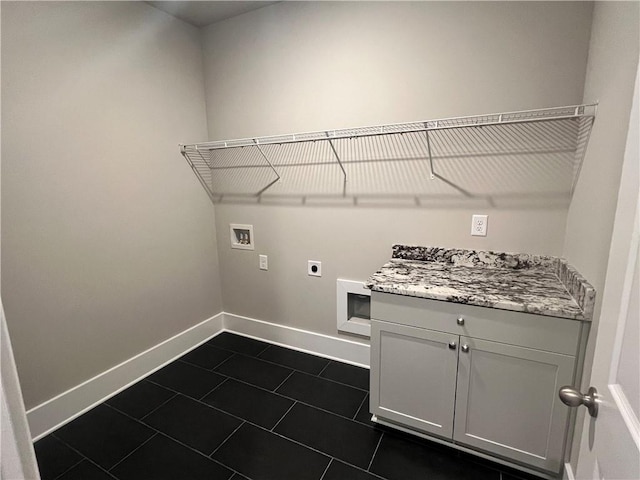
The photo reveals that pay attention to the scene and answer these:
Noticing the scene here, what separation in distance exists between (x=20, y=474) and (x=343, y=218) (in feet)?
5.88

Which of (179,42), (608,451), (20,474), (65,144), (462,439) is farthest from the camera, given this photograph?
(179,42)

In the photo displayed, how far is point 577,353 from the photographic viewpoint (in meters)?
1.20

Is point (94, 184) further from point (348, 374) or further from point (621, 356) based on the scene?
point (621, 356)

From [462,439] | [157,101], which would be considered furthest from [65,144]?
[462,439]

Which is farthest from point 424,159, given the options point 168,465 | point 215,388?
point 168,465

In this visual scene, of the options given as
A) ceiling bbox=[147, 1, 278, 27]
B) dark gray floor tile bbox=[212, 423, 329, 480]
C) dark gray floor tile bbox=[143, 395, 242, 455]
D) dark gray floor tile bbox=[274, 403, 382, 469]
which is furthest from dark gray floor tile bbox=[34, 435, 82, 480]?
ceiling bbox=[147, 1, 278, 27]

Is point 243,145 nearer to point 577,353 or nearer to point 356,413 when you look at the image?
point 356,413

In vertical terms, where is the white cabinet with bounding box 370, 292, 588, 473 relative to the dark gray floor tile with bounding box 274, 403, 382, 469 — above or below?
above

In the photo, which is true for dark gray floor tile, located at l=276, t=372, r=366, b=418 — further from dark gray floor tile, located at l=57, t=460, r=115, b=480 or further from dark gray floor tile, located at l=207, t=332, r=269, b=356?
Result: dark gray floor tile, located at l=57, t=460, r=115, b=480

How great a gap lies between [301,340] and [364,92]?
1.83 metres

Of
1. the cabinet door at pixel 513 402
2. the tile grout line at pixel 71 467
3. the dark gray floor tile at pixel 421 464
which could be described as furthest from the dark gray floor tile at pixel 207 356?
the cabinet door at pixel 513 402

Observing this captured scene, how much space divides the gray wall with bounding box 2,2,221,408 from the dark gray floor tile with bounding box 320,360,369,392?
1217 mm

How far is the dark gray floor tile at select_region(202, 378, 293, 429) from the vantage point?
1.79 metres

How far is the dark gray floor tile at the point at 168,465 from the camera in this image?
4.74ft
